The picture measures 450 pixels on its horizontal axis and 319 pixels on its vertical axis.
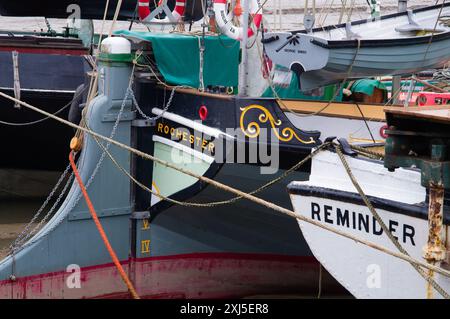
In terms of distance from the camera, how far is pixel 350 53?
777 cm

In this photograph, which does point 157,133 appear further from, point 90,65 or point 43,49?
point 43,49

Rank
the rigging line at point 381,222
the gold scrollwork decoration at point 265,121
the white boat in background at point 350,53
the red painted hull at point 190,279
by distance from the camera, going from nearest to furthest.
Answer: the rigging line at point 381,222 < the white boat in background at point 350,53 < the gold scrollwork decoration at point 265,121 < the red painted hull at point 190,279

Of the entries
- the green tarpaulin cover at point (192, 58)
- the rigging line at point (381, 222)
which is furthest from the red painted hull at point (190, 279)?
the rigging line at point (381, 222)

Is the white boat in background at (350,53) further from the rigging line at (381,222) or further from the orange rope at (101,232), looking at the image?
the orange rope at (101,232)

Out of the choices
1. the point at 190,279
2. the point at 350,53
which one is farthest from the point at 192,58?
the point at 190,279

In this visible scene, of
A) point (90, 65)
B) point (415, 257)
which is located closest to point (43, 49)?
point (90, 65)

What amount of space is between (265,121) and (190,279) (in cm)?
259

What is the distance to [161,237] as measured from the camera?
32.0ft

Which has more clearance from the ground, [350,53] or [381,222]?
[350,53]

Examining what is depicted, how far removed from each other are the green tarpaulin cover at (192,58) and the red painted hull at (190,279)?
6.54ft

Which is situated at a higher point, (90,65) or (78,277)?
(90,65)

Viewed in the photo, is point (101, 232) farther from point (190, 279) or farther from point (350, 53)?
point (350, 53)

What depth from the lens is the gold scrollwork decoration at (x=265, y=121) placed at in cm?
800

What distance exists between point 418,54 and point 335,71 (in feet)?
3.06
